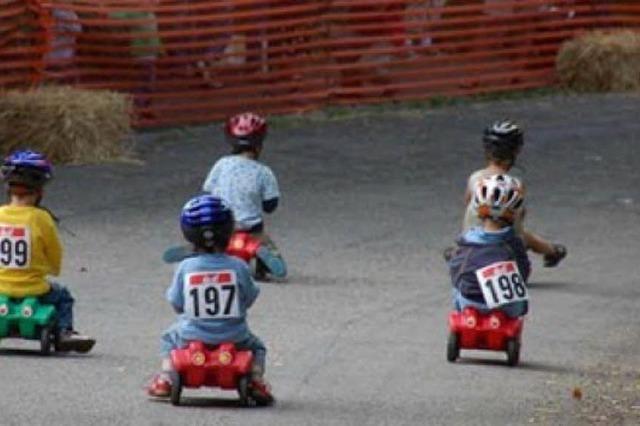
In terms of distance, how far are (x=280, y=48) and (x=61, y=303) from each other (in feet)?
43.6

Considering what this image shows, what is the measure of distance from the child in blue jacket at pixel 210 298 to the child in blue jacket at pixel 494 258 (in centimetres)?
173

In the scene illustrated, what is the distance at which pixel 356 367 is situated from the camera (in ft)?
38.8

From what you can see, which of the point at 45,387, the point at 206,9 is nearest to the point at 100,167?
the point at 206,9

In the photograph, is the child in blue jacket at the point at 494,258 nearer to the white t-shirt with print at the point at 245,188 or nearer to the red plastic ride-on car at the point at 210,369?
the red plastic ride-on car at the point at 210,369

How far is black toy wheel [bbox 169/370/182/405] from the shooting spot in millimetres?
10500

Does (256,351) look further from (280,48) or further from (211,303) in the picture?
(280,48)

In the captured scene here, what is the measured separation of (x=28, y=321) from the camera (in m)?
11.9

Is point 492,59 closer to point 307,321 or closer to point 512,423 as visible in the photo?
point 307,321

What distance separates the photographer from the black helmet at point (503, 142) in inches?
559

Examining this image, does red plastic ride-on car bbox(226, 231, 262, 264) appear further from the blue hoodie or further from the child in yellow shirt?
the blue hoodie

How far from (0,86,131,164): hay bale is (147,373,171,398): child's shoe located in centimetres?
1045

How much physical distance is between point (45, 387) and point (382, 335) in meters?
2.66

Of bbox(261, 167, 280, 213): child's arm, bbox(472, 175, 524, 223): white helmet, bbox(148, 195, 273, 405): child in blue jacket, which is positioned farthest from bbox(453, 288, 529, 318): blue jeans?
bbox(261, 167, 280, 213): child's arm

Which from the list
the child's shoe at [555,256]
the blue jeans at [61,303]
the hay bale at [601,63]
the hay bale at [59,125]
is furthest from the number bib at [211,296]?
the hay bale at [601,63]
